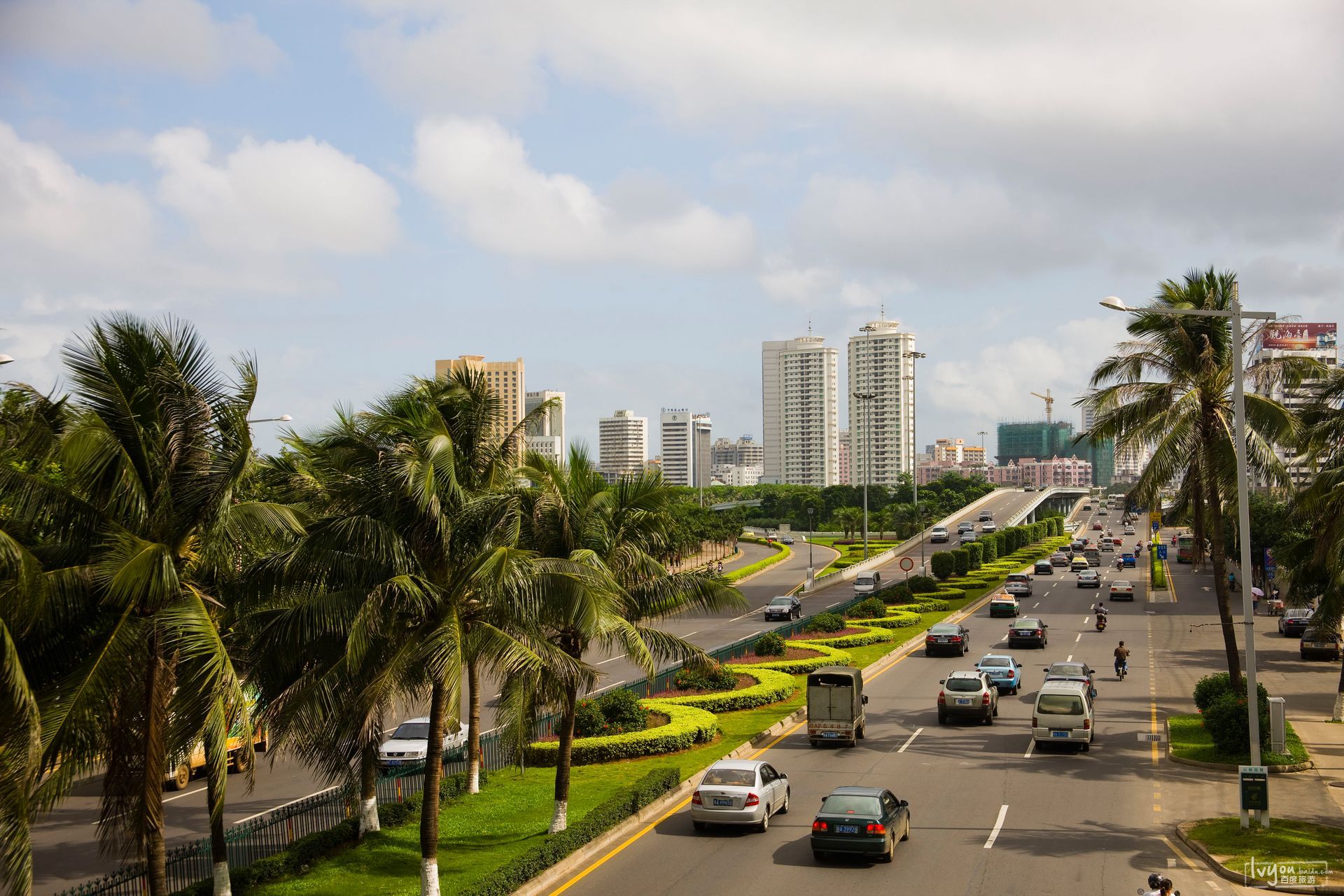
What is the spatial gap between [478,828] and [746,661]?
22.6m

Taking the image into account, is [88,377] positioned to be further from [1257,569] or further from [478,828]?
[1257,569]

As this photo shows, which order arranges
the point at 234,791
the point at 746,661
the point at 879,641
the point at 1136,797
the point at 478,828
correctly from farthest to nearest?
1. the point at 879,641
2. the point at 746,661
3. the point at 234,791
4. the point at 1136,797
5. the point at 478,828

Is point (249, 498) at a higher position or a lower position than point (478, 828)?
higher

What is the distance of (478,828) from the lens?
21.2m

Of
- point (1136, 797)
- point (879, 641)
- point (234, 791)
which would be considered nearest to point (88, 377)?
point (234, 791)

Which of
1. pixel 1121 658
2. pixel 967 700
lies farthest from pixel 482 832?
pixel 1121 658

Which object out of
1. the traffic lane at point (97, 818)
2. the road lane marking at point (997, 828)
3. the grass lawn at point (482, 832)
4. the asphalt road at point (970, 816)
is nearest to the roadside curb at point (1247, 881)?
the asphalt road at point (970, 816)

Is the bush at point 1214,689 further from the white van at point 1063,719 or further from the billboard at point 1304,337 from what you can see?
the billboard at point 1304,337

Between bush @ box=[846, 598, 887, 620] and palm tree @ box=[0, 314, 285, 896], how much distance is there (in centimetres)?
4484

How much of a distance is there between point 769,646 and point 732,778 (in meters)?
22.6

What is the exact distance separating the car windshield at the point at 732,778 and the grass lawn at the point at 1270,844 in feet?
26.5

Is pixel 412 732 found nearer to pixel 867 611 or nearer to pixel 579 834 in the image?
pixel 579 834

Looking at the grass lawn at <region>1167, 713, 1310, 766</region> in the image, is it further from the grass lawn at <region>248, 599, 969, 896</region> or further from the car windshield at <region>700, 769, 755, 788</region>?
the car windshield at <region>700, 769, 755, 788</region>

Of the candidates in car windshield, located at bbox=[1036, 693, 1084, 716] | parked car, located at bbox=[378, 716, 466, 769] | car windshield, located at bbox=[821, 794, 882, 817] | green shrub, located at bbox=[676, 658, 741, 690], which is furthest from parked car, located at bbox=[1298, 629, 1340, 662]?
parked car, located at bbox=[378, 716, 466, 769]
